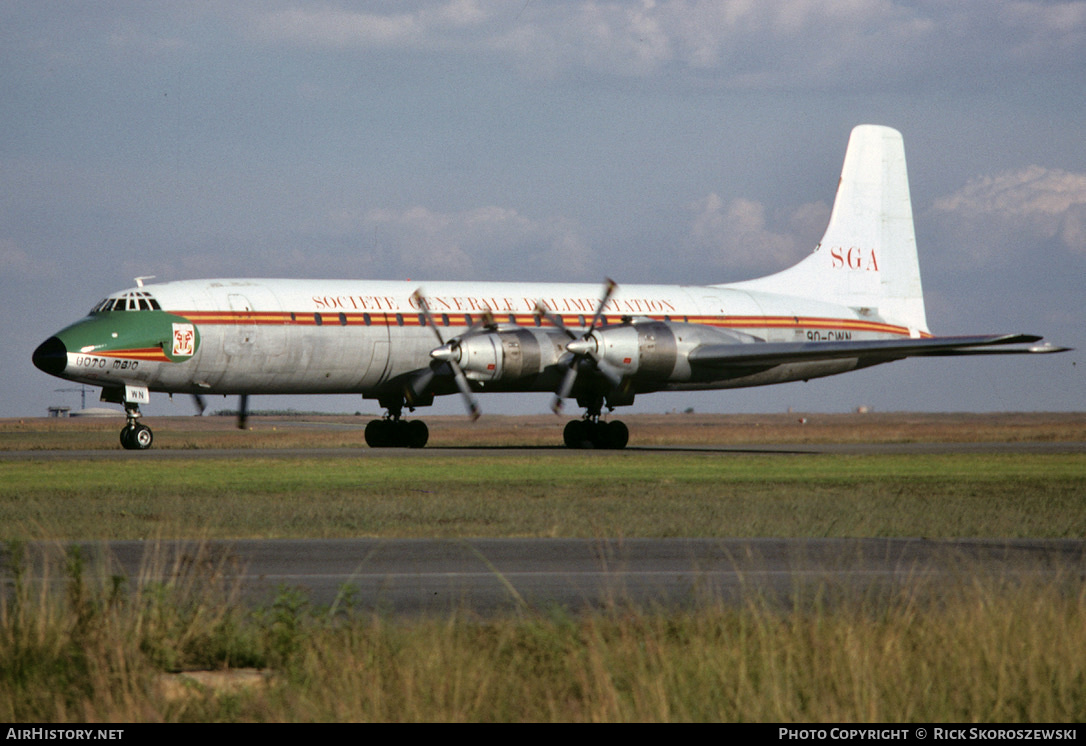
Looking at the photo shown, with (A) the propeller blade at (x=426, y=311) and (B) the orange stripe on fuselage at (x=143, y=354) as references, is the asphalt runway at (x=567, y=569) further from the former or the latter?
(A) the propeller blade at (x=426, y=311)

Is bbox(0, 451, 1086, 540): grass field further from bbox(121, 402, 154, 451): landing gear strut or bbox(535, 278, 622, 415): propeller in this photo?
bbox(121, 402, 154, 451): landing gear strut

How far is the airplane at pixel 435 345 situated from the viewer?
1379 inches

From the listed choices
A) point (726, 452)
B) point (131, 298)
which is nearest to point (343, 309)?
point (131, 298)

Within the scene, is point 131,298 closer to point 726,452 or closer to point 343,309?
point 343,309

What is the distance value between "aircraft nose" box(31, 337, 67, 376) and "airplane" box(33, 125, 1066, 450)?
0.04m

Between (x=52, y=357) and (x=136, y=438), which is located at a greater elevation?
(x=52, y=357)

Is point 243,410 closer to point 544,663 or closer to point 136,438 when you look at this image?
point 136,438

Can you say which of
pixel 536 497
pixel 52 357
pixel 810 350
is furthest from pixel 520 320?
pixel 536 497

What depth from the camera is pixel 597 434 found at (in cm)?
4044

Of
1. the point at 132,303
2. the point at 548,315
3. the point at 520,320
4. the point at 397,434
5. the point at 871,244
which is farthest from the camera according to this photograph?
the point at 871,244

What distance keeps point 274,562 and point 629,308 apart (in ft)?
94.5

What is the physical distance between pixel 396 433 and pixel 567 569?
27473 mm

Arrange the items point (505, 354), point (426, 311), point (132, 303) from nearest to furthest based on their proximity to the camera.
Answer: point (132, 303) < point (505, 354) < point (426, 311)

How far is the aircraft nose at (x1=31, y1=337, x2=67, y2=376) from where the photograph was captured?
33750 mm
